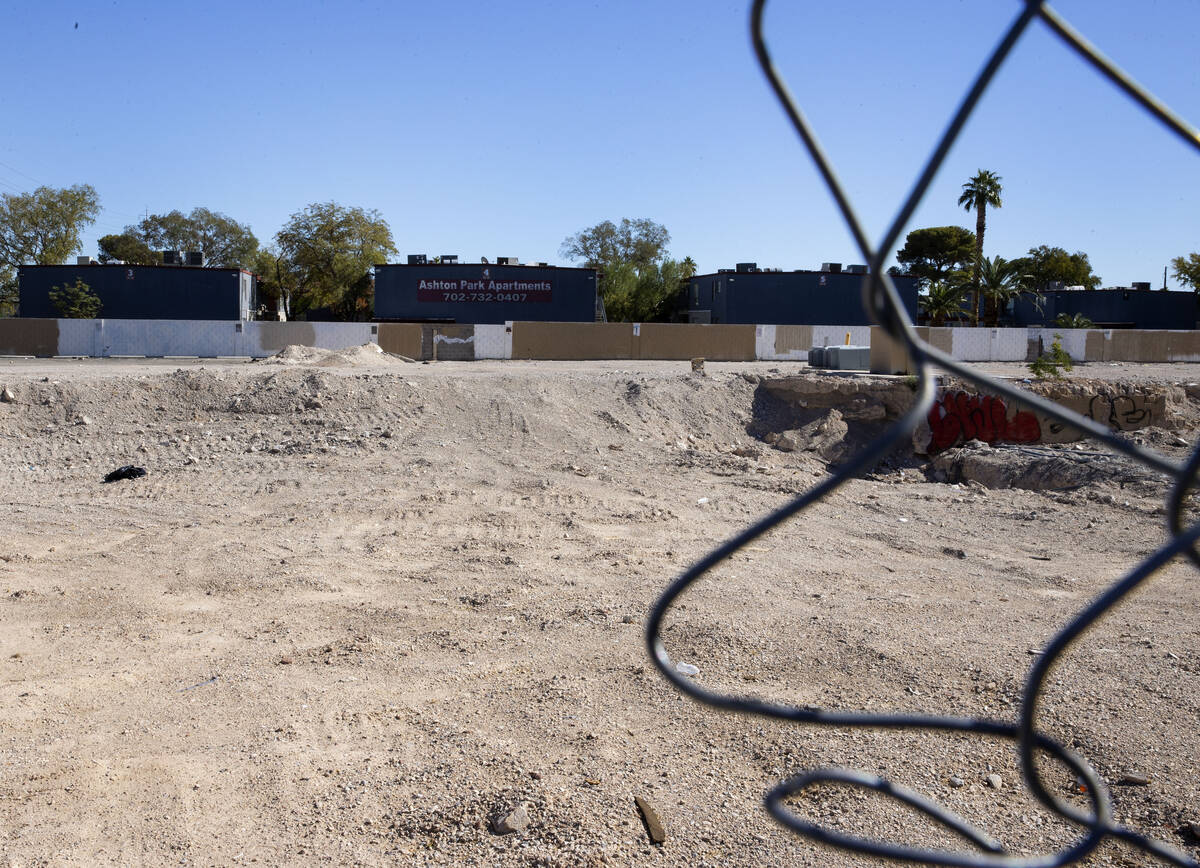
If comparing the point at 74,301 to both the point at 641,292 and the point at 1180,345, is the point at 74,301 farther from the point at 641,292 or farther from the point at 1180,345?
the point at 1180,345

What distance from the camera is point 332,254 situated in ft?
180

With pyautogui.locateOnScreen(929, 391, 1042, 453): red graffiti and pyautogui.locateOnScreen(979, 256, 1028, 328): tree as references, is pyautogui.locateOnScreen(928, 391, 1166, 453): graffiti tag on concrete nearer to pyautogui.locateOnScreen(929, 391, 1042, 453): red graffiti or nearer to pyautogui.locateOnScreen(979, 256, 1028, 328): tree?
pyautogui.locateOnScreen(929, 391, 1042, 453): red graffiti

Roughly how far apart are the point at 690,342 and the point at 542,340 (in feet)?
19.5

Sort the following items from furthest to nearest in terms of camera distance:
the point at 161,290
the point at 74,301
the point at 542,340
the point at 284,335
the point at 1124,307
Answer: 1. the point at 1124,307
2. the point at 161,290
3. the point at 74,301
4. the point at 542,340
5. the point at 284,335

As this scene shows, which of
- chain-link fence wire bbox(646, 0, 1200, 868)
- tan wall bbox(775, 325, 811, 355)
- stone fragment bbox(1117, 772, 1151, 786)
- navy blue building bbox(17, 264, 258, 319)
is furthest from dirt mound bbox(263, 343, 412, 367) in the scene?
chain-link fence wire bbox(646, 0, 1200, 868)

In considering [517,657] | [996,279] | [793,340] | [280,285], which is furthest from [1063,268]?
[517,657]

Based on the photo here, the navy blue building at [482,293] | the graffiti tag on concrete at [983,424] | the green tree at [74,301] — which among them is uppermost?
the navy blue building at [482,293]

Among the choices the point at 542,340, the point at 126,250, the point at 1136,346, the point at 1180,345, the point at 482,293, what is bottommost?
the point at 542,340

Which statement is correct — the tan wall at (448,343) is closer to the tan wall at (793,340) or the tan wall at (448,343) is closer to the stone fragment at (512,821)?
the tan wall at (793,340)

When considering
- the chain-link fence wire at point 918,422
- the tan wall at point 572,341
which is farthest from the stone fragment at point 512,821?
the tan wall at point 572,341

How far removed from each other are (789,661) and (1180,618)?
3.46m

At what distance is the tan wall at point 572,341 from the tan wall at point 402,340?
11.8 feet

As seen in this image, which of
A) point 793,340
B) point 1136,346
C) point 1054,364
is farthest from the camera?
point 1136,346

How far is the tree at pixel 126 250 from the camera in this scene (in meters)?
69.8
